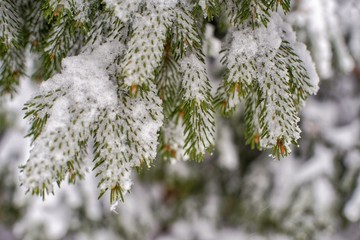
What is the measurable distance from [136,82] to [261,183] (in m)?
2.76

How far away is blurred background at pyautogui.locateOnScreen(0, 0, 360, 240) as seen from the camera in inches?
112

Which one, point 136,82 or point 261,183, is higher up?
point 261,183

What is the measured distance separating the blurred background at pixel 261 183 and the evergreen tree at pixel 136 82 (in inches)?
60.1

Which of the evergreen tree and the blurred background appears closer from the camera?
the evergreen tree

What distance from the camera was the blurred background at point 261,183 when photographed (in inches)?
112

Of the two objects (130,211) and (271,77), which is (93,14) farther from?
(130,211)

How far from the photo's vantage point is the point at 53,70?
3.80 ft

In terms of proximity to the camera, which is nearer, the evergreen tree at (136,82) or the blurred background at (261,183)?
the evergreen tree at (136,82)

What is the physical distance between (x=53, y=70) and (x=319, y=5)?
5.45ft

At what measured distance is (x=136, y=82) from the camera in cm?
79

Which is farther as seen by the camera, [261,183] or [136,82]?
[261,183]

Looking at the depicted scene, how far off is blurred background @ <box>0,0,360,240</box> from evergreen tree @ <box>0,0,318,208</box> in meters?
1.53

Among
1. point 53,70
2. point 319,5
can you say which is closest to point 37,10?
point 53,70

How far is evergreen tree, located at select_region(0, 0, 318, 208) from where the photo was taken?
0.81 m
